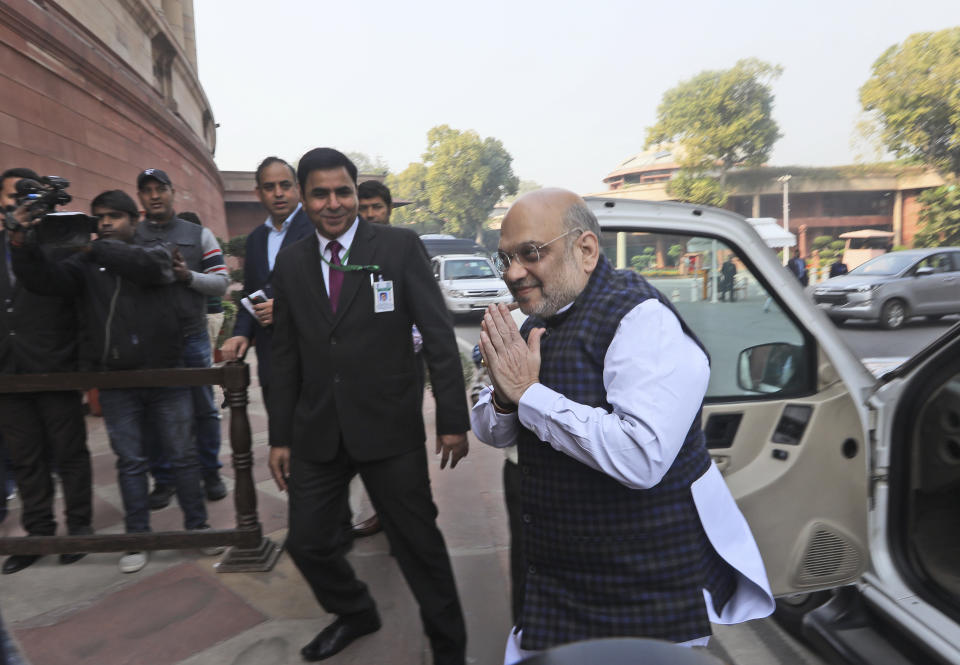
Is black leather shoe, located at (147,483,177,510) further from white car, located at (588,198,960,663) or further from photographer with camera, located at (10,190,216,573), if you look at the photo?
white car, located at (588,198,960,663)

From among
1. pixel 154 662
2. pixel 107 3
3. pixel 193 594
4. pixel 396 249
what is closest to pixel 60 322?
pixel 193 594

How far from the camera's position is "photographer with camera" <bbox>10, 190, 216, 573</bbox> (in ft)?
11.0

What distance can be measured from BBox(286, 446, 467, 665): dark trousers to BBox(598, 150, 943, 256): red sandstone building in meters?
43.1

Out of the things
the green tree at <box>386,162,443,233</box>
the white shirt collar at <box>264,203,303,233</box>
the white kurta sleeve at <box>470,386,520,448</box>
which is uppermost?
the green tree at <box>386,162,443,233</box>

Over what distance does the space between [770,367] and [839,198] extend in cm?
4891

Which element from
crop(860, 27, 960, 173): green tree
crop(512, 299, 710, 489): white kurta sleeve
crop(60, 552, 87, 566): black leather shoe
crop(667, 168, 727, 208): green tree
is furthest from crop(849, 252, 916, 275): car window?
crop(667, 168, 727, 208): green tree

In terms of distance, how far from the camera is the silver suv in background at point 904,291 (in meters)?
14.2

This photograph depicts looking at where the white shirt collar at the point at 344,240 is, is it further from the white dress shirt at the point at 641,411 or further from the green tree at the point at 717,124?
the green tree at the point at 717,124

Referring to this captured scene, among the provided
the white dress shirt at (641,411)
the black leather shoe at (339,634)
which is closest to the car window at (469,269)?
the black leather shoe at (339,634)

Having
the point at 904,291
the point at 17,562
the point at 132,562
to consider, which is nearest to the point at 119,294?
the point at 132,562

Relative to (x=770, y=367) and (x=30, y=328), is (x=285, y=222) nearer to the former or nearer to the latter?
(x=30, y=328)

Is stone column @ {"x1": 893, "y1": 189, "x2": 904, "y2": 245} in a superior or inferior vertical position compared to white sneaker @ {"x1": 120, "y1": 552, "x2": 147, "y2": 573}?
superior

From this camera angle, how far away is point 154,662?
8.74ft

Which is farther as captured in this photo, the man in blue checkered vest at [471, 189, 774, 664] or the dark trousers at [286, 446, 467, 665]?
the dark trousers at [286, 446, 467, 665]
